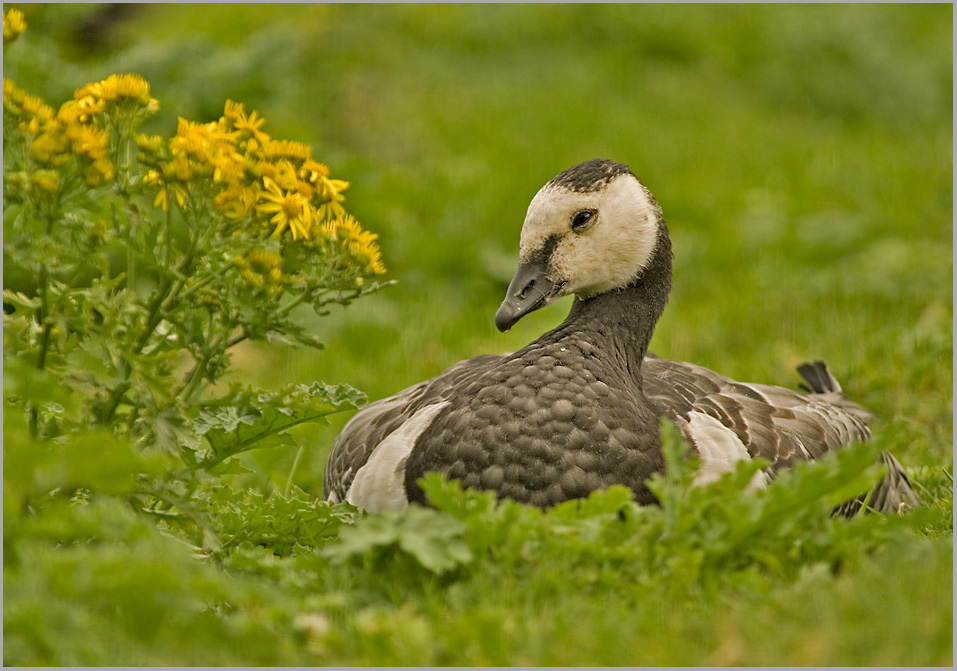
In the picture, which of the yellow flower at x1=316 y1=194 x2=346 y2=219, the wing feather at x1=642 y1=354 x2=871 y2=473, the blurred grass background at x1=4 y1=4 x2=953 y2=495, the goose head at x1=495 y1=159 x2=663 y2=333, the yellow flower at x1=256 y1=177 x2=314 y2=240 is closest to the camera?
the yellow flower at x1=256 y1=177 x2=314 y2=240

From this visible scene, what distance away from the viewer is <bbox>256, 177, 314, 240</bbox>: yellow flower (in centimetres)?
336

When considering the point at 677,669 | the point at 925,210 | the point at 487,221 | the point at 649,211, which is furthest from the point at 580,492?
the point at 925,210

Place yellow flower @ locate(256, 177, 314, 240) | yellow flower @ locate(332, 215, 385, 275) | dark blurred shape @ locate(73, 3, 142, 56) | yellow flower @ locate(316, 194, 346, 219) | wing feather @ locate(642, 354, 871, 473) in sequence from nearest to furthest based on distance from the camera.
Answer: yellow flower @ locate(256, 177, 314, 240) → yellow flower @ locate(332, 215, 385, 275) → yellow flower @ locate(316, 194, 346, 219) → wing feather @ locate(642, 354, 871, 473) → dark blurred shape @ locate(73, 3, 142, 56)

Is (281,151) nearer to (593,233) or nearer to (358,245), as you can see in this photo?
(358,245)

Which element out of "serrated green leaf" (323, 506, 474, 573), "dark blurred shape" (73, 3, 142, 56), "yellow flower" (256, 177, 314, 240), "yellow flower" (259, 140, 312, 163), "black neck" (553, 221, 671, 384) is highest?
"dark blurred shape" (73, 3, 142, 56)

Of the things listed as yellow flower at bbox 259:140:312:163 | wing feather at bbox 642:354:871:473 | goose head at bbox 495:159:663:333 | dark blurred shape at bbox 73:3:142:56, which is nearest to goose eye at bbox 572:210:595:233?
goose head at bbox 495:159:663:333

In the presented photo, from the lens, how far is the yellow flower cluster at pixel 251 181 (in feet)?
10.6

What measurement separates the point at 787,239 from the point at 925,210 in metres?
1.55

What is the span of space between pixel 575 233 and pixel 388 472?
1.24 metres

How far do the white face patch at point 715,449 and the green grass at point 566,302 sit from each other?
22.3 inches

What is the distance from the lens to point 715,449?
3898mm

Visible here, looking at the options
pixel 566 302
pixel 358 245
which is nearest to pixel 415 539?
pixel 358 245

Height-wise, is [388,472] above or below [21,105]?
below

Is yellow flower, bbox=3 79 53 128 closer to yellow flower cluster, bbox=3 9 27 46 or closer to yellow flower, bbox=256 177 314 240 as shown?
yellow flower cluster, bbox=3 9 27 46
